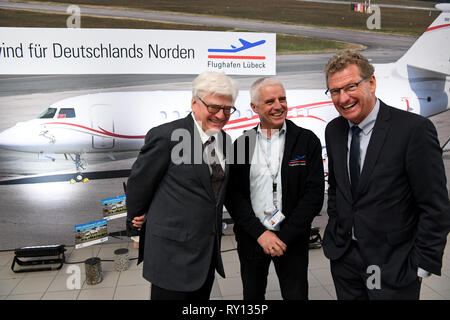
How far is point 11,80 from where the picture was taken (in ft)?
11.4

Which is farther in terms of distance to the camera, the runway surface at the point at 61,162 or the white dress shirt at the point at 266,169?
the runway surface at the point at 61,162

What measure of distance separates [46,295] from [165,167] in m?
2.61

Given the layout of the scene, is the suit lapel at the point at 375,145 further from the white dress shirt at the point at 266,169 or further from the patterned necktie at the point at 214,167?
the patterned necktie at the point at 214,167

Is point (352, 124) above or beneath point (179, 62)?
beneath

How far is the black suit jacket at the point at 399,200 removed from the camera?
51.4 inches

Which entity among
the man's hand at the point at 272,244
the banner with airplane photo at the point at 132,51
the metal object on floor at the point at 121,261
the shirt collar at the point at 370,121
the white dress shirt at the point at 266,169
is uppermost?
the banner with airplane photo at the point at 132,51

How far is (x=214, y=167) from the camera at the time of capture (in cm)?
155

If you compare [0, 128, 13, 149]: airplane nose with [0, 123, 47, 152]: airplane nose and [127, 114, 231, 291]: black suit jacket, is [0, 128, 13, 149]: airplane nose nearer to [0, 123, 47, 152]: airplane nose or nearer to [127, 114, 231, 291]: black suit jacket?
[0, 123, 47, 152]: airplane nose

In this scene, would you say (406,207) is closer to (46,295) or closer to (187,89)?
(187,89)

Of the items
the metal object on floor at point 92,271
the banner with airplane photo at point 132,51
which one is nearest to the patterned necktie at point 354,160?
the banner with airplane photo at point 132,51

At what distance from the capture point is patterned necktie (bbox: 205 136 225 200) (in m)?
1.53

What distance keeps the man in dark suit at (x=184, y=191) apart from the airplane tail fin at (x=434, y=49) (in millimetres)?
3907
